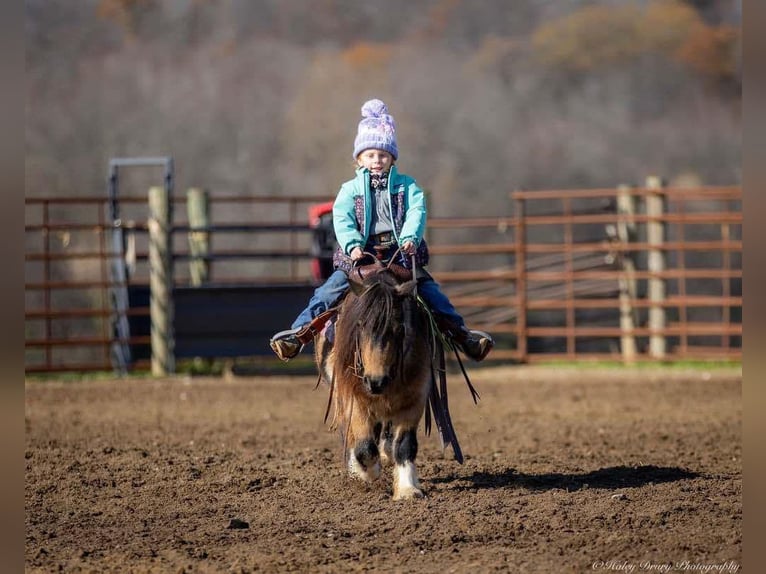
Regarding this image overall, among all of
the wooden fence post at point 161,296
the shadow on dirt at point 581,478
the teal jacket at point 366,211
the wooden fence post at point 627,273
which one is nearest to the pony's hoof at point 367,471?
the shadow on dirt at point 581,478

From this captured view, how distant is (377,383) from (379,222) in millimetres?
965

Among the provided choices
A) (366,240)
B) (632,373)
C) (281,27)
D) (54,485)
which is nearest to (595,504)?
(366,240)

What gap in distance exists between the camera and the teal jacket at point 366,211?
557cm

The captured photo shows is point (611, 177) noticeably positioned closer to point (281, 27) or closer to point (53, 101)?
point (281, 27)

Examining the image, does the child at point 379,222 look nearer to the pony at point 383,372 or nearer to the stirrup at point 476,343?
the stirrup at point 476,343

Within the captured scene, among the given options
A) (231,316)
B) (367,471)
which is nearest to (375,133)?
(367,471)

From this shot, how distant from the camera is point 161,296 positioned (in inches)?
526

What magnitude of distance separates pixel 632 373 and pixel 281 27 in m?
16.5

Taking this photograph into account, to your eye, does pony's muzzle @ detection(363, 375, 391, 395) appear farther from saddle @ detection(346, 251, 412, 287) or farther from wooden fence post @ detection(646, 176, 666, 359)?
wooden fence post @ detection(646, 176, 666, 359)

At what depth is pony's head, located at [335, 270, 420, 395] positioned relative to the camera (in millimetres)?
5121

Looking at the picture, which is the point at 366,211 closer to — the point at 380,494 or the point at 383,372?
the point at 383,372

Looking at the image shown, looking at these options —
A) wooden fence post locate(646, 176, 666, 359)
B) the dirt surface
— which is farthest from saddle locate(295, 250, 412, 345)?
wooden fence post locate(646, 176, 666, 359)

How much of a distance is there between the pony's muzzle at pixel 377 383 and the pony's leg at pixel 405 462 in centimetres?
48

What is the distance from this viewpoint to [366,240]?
567 cm
